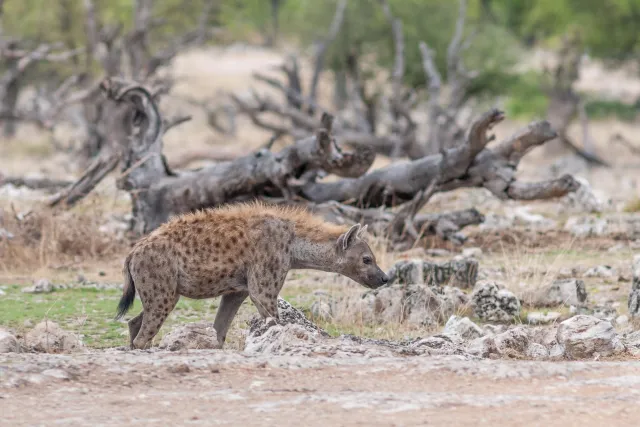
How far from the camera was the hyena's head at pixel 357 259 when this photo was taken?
25.3 feet

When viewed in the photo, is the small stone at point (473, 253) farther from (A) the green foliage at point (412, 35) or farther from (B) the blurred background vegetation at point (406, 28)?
(A) the green foliage at point (412, 35)

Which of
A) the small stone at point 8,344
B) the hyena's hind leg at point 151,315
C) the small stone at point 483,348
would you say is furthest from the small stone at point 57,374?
the small stone at point 483,348

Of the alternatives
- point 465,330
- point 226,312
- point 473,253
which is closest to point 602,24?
point 473,253

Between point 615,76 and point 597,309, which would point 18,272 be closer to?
point 597,309

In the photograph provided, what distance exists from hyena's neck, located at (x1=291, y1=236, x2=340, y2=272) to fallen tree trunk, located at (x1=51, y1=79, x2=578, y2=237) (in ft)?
10.0

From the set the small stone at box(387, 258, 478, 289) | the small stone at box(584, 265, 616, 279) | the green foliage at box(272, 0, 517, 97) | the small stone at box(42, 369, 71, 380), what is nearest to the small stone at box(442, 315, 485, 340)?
the small stone at box(387, 258, 478, 289)

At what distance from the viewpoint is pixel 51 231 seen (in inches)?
434

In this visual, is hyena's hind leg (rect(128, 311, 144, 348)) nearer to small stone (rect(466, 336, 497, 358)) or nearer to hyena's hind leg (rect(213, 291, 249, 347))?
hyena's hind leg (rect(213, 291, 249, 347))

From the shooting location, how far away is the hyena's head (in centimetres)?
773

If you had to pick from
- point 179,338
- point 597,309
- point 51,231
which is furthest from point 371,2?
point 179,338

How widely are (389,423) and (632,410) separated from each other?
1.06m

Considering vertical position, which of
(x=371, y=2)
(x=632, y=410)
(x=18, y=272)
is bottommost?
(x=18, y=272)

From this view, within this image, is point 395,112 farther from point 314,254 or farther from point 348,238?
point 314,254

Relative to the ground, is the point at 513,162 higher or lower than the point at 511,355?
higher
